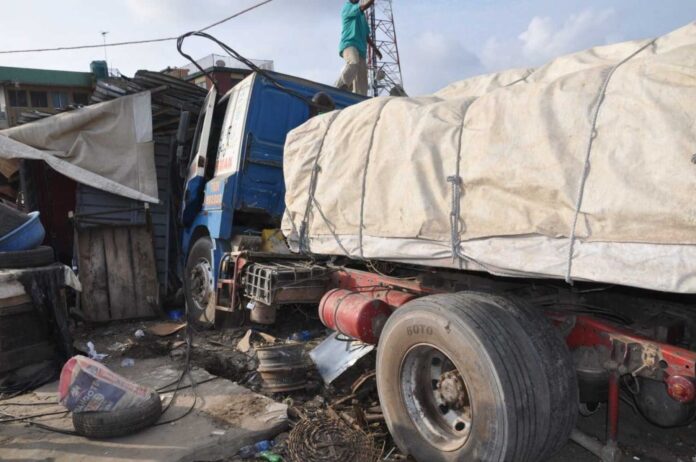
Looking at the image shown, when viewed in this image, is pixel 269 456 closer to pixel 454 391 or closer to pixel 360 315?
pixel 360 315

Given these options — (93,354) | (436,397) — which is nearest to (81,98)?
(93,354)

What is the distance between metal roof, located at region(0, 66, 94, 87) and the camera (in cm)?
1341

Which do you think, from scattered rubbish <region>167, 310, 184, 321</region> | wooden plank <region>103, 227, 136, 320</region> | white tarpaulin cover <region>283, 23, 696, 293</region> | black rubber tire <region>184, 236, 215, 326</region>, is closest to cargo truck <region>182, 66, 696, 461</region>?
white tarpaulin cover <region>283, 23, 696, 293</region>

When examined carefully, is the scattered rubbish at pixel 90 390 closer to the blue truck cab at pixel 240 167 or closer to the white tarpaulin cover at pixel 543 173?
the white tarpaulin cover at pixel 543 173

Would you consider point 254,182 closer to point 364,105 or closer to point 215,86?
point 215,86

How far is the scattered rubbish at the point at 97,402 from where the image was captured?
11.6ft

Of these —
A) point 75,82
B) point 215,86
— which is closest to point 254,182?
point 215,86

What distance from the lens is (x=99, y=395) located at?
3.59m

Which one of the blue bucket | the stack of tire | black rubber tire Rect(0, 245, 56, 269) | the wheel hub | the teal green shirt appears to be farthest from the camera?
the teal green shirt

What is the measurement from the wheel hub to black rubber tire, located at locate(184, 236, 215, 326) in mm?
3952

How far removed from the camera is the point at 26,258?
4.97m

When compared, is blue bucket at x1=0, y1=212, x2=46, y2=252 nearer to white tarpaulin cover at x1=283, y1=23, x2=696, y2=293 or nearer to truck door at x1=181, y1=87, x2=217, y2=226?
truck door at x1=181, y1=87, x2=217, y2=226

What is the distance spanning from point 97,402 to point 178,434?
606mm

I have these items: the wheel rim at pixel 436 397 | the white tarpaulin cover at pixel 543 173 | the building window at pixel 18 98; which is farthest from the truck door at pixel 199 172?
the building window at pixel 18 98
